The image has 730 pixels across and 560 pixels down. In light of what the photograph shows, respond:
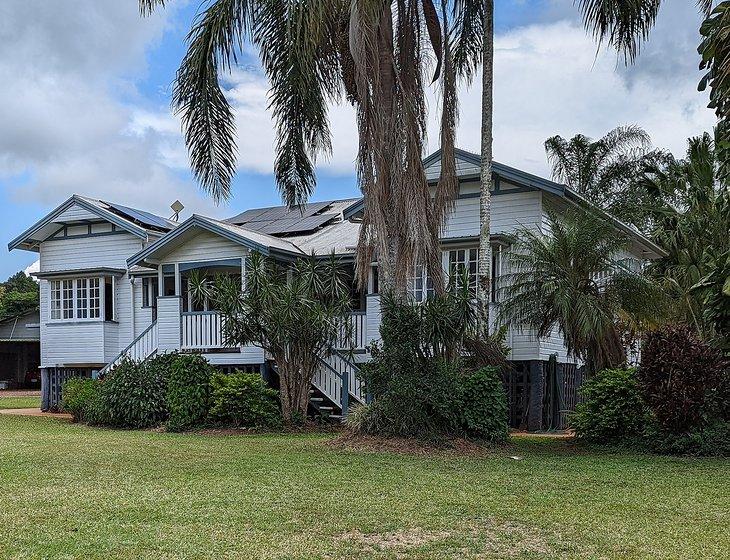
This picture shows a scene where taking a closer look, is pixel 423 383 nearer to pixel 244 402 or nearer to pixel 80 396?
pixel 244 402

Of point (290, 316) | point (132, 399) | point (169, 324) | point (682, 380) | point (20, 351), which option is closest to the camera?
point (682, 380)

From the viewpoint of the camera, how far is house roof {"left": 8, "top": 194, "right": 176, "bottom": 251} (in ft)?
74.2

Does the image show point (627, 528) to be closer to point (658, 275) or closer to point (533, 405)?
point (533, 405)

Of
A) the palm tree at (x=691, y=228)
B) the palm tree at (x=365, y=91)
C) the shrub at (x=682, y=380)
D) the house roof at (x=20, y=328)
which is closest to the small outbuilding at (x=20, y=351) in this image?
the house roof at (x=20, y=328)

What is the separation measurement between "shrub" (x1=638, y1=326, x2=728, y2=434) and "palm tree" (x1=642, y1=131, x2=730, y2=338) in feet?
3.00

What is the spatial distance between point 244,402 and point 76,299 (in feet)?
31.2

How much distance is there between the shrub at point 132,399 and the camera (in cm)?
1706

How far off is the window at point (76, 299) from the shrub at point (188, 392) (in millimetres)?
7122

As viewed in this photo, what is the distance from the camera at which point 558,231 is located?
1462 centimetres

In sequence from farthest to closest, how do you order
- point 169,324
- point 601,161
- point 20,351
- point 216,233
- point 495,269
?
point 20,351, point 601,161, point 169,324, point 216,233, point 495,269

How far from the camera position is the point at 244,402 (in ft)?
53.8

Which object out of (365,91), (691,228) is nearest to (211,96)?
(365,91)

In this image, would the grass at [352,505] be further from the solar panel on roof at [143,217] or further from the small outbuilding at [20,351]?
the small outbuilding at [20,351]

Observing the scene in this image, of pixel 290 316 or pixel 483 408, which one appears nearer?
pixel 483 408
